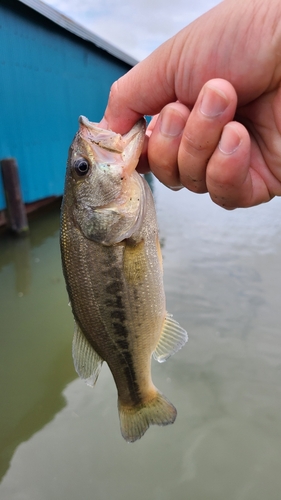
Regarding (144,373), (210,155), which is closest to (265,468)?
(144,373)

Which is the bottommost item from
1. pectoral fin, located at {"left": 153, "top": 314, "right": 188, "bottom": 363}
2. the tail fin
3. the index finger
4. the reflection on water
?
the reflection on water

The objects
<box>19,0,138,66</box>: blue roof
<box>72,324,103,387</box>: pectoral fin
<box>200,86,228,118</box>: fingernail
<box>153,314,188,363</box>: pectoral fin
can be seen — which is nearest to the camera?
<box>200,86,228,118</box>: fingernail

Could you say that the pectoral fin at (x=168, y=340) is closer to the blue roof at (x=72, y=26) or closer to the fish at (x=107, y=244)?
the fish at (x=107, y=244)

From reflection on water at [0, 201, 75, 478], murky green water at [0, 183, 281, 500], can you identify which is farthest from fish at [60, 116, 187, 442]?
reflection on water at [0, 201, 75, 478]

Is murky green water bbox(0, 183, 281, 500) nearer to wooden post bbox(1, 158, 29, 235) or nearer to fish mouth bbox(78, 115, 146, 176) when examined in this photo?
wooden post bbox(1, 158, 29, 235)

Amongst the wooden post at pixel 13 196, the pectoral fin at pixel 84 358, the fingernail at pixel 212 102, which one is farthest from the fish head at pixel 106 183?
the wooden post at pixel 13 196

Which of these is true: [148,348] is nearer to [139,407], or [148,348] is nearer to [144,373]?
[144,373]
